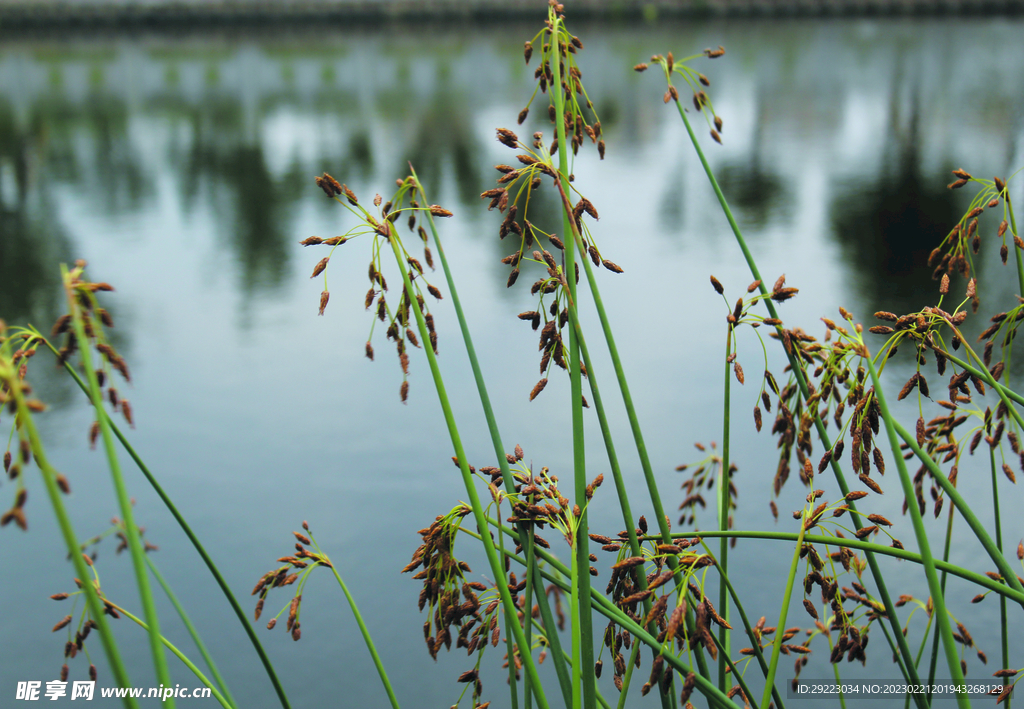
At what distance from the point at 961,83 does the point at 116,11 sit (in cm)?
1481

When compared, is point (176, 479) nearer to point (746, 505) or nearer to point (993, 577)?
point (746, 505)

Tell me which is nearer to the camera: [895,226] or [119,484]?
[119,484]

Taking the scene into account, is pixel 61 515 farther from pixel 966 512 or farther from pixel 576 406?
pixel 966 512

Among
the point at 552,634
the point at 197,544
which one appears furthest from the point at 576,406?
the point at 197,544

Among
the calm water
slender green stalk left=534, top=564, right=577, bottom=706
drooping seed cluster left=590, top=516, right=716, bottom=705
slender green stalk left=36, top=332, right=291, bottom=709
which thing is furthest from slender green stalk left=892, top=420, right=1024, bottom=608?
the calm water

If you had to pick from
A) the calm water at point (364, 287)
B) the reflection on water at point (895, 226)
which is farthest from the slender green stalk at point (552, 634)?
the reflection on water at point (895, 226)

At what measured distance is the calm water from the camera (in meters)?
2.04

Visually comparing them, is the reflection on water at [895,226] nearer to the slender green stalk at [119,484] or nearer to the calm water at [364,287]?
the calm water at [364,287]

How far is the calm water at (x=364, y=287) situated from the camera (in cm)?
204

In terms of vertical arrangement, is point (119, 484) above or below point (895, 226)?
above

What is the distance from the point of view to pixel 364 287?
13.0 feet

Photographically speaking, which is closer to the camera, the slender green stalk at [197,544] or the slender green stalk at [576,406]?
the slender green stalk at [576,406]

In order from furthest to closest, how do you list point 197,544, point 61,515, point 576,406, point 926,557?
point 197,544, point 576,406, point 926,557, point 61,515

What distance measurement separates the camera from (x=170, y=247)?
503 centimetres
